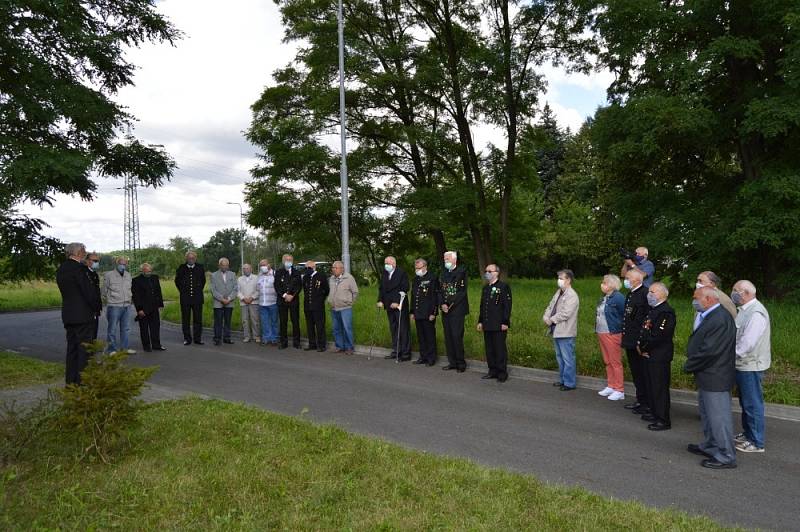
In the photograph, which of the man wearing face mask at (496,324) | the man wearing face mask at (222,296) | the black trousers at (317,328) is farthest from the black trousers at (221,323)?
the man wearing face mask at (496,324)

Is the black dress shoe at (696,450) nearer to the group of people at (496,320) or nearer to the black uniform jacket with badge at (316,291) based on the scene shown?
the group of people at (496,320)

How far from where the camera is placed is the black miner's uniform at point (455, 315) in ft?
34.1

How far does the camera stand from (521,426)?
678 centimetres

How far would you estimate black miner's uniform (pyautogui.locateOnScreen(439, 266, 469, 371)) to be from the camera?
10398mm

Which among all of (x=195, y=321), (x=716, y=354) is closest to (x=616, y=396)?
(x=716, y=354)

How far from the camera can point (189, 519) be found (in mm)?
4184

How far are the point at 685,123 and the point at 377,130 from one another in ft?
45.8

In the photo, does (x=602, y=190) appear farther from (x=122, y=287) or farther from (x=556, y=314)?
(x=122, y=287)

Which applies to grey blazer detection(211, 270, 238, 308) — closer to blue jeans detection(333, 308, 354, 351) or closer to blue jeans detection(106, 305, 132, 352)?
blue jeans detection(106, 305, 132, 352)

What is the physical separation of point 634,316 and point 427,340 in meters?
4.38

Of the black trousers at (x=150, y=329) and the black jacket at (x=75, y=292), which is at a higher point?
the black jacket at (x=75, y=292)

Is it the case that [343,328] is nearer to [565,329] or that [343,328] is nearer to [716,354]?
[565,329]

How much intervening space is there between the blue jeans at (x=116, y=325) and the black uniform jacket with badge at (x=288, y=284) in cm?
323

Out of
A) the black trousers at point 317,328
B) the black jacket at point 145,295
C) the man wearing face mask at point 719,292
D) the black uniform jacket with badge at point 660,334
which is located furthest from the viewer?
the black trousers at point 317,328
